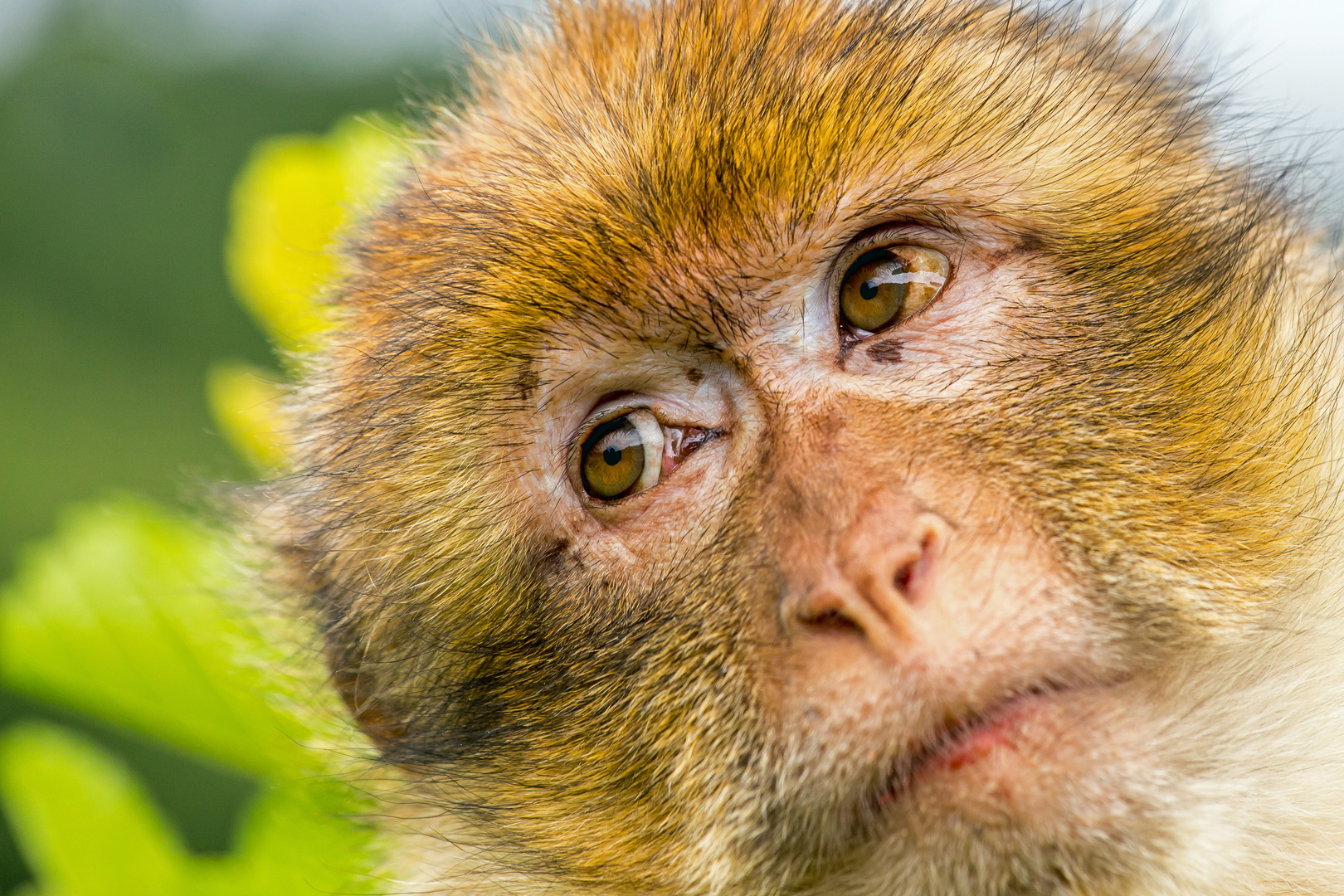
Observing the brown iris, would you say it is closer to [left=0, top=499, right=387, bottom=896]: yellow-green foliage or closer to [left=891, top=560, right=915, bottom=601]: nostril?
[left=891, top=560, right=915, bottom=601]: nostril

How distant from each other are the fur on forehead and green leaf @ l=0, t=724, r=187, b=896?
1443 millimetres

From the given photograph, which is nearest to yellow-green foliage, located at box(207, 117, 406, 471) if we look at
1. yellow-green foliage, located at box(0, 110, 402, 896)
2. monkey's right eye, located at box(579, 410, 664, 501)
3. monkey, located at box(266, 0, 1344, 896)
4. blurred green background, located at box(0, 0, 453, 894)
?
yellow-green foliage, located at box(0, 110, 402, 896)

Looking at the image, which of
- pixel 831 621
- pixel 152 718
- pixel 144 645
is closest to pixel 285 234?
pixel 144 645

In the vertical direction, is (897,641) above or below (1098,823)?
above

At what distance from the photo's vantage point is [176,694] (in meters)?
3.11

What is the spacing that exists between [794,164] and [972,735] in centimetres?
105

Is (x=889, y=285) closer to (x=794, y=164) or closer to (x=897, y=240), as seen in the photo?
(x=897, y=240)

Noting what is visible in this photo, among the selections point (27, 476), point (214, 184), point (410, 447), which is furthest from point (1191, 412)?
point (214, 184)

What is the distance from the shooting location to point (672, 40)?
2.54 m

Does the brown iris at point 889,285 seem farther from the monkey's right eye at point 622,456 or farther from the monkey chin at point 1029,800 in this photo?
the monkey chin at point 1029,800

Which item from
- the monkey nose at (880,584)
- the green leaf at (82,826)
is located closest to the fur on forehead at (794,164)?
the monkey nose at (880,584)

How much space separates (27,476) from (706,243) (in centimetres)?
1635

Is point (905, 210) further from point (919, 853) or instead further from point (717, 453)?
point (919, 853)

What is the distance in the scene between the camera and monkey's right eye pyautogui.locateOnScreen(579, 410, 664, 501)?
239 centimetres
